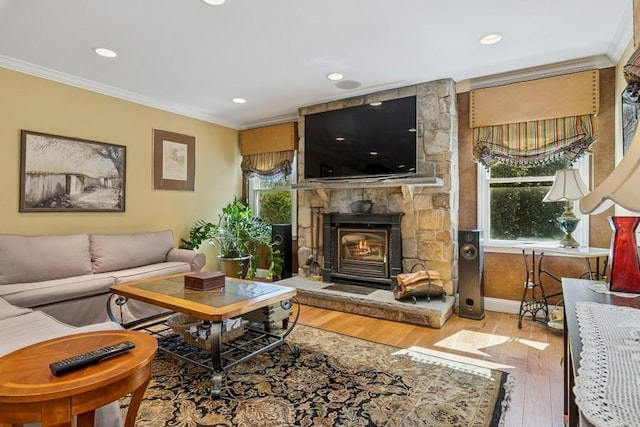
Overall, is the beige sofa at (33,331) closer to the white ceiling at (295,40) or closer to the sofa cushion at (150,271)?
the sofa cushion at (150,271)

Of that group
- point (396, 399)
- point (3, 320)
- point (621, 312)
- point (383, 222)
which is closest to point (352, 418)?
point (396, 399)

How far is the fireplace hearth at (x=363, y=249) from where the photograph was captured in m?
3.89

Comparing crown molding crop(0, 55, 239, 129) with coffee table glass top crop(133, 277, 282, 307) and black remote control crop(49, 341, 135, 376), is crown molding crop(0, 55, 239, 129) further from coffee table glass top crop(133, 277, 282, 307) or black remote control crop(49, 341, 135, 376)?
black remote control crop(49, 341, 135, 376)

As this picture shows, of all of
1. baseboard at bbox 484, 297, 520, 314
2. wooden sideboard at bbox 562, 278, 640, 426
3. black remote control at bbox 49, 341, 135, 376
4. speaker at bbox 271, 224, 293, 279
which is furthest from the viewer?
speaker at bbox 271, 224, 293, 279

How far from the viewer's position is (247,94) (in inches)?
162

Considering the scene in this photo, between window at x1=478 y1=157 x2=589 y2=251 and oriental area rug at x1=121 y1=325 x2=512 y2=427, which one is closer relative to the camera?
oriental area rug at x1=121 y1=325 x2=512 y2=427

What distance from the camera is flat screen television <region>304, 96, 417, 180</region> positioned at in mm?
3732

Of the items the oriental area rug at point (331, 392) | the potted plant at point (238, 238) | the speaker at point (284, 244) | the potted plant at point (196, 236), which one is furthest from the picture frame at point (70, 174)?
the oriental area rug at point (331, 392)

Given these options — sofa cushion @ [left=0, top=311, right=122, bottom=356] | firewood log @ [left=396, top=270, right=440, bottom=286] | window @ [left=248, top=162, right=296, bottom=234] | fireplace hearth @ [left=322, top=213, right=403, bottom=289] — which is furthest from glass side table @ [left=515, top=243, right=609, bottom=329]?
sofa cushion @ [left=0, top=311, right=122, bottom=356]

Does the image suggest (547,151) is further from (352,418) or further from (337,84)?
(352,418)

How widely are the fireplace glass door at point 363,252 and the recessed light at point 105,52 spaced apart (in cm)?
296

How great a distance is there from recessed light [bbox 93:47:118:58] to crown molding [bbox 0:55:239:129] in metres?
0.81

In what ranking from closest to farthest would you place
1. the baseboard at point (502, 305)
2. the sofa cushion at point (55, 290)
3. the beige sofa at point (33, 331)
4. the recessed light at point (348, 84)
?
1. the beige sofa at point (33, 331)
2. the sofa cushion at point (55, 290)
3. the baseboard at point (502, 305)
4. the recessed light at point (348, 84)

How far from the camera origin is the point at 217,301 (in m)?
2.23
